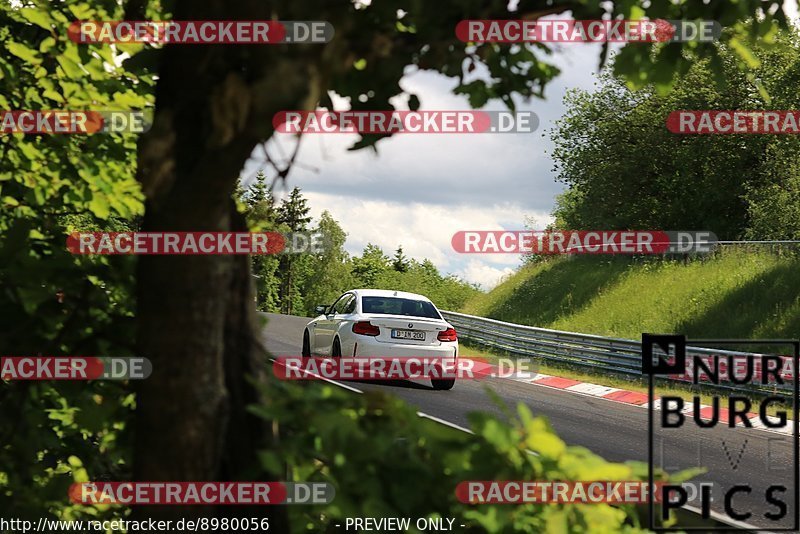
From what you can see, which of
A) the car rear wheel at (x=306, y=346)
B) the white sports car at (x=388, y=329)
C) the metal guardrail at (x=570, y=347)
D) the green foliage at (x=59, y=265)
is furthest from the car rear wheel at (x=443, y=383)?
the green foliage at (x=59, y=265)

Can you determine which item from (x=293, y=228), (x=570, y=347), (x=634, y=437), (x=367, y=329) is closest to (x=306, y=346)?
(x=367, y=329)

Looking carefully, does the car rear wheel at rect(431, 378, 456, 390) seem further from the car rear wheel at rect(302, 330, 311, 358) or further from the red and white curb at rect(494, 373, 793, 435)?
the red and white curb at rect(494, 373, 793, 435)

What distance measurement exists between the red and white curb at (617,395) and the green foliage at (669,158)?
19.9 metres

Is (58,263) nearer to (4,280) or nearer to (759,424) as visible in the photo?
(4,280)

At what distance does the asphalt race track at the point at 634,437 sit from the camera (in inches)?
422

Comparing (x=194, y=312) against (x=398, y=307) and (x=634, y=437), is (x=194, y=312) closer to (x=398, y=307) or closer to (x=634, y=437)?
(x=634, y=437)

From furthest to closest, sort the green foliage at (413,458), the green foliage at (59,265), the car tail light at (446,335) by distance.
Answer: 1. the car tail light at (446,335)
2. the green foliage at (59,265)
3. the green foliage at (413,458)

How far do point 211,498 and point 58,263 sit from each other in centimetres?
116

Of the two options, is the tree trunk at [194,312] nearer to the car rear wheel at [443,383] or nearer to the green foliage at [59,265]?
the green foliage at [59,265]

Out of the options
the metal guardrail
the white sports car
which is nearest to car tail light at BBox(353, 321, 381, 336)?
the white sports car

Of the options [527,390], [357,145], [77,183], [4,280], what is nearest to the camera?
[357,145]

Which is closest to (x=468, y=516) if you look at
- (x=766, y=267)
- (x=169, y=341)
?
(x=169, y=341)

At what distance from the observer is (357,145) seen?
11.2 ft

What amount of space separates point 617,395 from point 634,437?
5.63m
